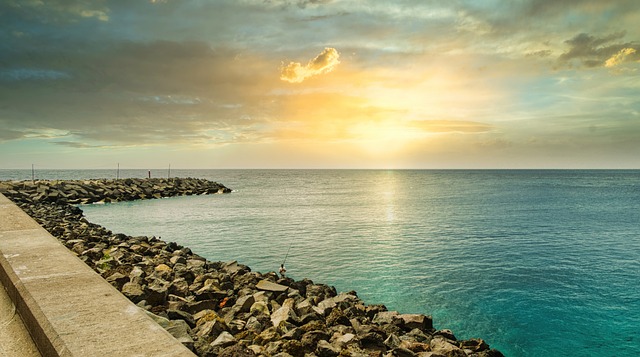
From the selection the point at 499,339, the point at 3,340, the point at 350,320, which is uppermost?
the point at 3,340

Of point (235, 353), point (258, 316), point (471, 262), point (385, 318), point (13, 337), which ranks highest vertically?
point (13, 337)

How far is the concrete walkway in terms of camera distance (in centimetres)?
347

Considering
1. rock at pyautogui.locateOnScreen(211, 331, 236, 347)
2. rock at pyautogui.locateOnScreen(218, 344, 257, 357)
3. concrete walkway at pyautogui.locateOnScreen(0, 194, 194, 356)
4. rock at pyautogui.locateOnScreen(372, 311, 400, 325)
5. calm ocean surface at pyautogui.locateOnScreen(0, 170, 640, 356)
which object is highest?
concrete walkway at pyautogui.locateOnScreen(0, 194, 194, 356)

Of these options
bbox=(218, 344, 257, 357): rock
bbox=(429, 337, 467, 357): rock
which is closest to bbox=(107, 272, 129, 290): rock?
bbox=(218, 344, 257, 357): rock

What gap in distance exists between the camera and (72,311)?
416 centimetres

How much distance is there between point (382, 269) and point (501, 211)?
29.8 meters

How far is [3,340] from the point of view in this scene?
156 inches

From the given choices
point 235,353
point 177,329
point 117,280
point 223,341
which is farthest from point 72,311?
point 117,280

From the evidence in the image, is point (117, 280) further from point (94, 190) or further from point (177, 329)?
point (94, 190)

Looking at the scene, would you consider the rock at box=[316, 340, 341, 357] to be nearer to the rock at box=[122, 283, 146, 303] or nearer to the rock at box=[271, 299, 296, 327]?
the rock at box=[271, 299, 296, 327]

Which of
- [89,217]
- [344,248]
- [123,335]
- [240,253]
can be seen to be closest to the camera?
[123,335]

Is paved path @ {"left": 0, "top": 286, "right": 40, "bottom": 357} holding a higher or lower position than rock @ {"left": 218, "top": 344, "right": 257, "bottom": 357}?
higher

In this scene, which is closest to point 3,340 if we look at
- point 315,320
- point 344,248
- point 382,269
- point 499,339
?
point 315,320

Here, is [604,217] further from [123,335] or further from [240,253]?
[123,335]
